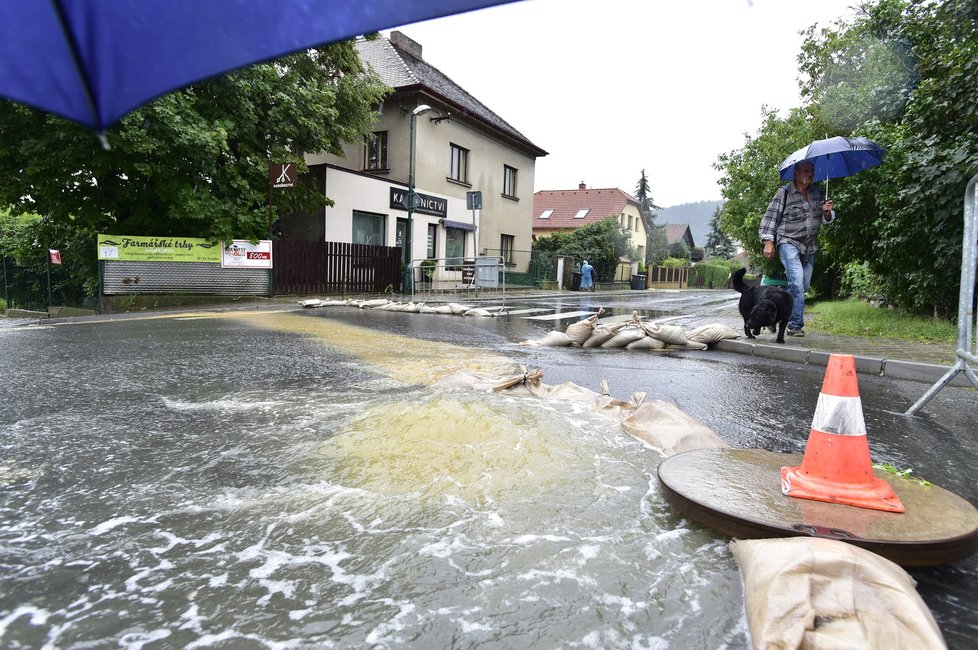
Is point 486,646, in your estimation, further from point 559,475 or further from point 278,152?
point 278,152

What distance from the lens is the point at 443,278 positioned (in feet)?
70.2

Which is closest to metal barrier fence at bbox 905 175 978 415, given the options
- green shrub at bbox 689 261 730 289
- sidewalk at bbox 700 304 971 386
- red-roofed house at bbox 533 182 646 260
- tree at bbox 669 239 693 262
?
sidewalk at bbox 700 304 971 386

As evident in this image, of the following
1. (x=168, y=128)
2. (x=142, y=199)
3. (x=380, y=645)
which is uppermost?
(x=168, y=128)

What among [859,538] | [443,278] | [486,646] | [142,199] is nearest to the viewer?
[486,646]

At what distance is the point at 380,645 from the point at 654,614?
79cm

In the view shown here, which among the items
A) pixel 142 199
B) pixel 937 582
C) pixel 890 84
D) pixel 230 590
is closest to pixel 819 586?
pixel 937 582

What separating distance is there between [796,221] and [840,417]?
5.37m

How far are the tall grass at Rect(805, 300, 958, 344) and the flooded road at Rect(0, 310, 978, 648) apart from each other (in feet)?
11.2

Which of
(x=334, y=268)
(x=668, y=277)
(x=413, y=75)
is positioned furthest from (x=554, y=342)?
(x=668, y=277)

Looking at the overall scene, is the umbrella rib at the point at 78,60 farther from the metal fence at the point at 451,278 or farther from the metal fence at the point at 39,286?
the metal fence at the point at 451,278

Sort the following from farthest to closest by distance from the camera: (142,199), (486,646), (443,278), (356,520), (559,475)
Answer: (443,278) < (142,199) < (559,475) < (356,520) < (486,646)

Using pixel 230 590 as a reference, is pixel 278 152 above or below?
above

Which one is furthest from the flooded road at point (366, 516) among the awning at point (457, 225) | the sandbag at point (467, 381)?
the awning at point (457, 225)

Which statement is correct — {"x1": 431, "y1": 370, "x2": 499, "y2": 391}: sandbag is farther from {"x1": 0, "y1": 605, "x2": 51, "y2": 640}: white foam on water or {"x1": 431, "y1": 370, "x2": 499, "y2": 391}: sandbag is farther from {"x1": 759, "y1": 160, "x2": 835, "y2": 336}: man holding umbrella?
{"x1": 759, "y1": 160, "x2": 835, "y2": 336}: man holding umbrella
